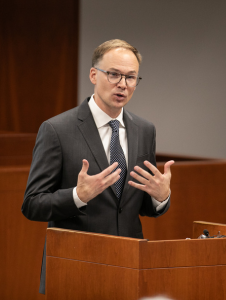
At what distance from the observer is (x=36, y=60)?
A: 6.40 m

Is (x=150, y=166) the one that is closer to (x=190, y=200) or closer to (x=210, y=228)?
(x=210, y=228)

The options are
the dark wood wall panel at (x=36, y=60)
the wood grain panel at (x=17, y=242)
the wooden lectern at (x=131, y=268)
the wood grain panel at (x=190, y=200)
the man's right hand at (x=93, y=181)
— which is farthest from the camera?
the dark wood wall panel at (x=36, y=60)

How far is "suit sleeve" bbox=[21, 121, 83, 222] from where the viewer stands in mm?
1673

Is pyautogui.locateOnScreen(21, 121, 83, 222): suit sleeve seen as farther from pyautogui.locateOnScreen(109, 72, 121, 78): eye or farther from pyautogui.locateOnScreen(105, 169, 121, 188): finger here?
pyautogui.locateOnScreen(109, 72, 121, 78): eye

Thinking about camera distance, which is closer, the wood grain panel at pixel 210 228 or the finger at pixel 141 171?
the finger at pixel 141 171

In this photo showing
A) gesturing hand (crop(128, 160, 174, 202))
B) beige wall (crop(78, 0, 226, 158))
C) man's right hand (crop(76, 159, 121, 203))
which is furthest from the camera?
beige wall (crop(78, 0, 226, 158))

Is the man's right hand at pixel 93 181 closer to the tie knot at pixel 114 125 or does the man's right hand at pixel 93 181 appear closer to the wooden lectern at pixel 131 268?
the wooden lectern at pixel 131 268

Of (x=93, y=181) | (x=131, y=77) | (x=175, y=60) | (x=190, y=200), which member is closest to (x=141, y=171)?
(x=93, y=181)

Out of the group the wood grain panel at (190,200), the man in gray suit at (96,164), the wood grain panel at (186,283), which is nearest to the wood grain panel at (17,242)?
the wood grain panel at (190,200)

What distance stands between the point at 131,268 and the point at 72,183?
0.46m

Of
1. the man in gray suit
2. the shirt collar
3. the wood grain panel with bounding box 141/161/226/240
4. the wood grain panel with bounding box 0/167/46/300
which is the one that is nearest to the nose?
the man in gray suit

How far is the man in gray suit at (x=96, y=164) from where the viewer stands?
5.62 ft

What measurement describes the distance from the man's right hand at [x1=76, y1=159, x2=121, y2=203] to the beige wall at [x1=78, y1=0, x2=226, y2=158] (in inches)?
197

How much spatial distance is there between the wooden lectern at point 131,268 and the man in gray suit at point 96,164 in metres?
0.17
